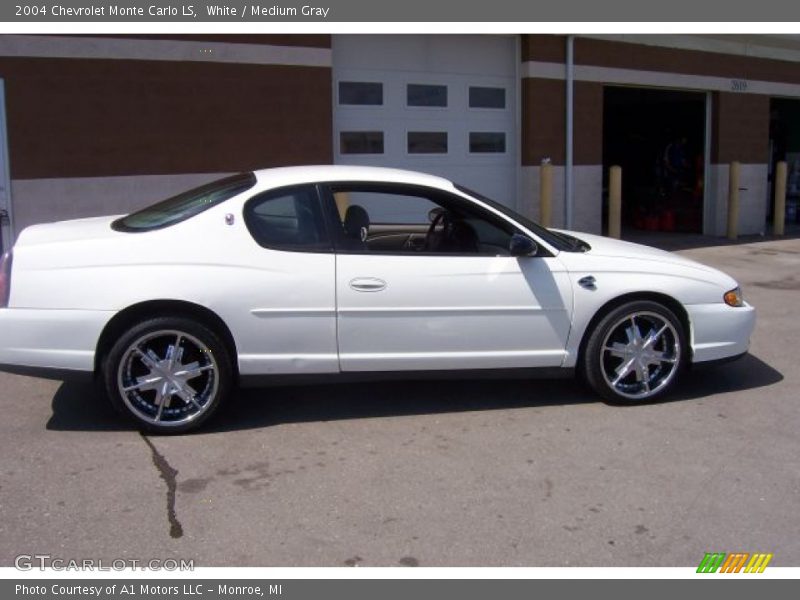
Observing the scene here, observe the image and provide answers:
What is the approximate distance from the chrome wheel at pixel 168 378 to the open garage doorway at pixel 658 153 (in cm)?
1279

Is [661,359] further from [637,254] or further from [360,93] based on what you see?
[360,93]

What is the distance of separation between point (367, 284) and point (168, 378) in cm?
127

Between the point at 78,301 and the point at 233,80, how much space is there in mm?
5909

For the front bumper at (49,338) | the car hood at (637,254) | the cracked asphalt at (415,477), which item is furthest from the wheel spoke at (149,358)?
the car hood at (637,254)

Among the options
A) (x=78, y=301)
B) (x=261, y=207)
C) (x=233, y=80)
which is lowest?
(x=78, y=301)

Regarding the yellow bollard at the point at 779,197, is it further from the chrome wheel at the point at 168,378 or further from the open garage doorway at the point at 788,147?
the chrome wheel at the point at 168,378

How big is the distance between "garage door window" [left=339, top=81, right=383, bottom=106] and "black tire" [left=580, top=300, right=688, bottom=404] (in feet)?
22.2

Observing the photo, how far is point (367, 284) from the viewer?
4.96m

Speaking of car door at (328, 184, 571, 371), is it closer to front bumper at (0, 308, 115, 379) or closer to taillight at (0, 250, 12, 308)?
front bumper at (0, 308, 115, 379)

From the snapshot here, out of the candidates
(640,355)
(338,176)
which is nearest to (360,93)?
(338,176)

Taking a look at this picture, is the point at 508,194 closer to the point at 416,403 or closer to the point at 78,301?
the point at 416,403

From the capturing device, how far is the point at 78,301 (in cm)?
470
